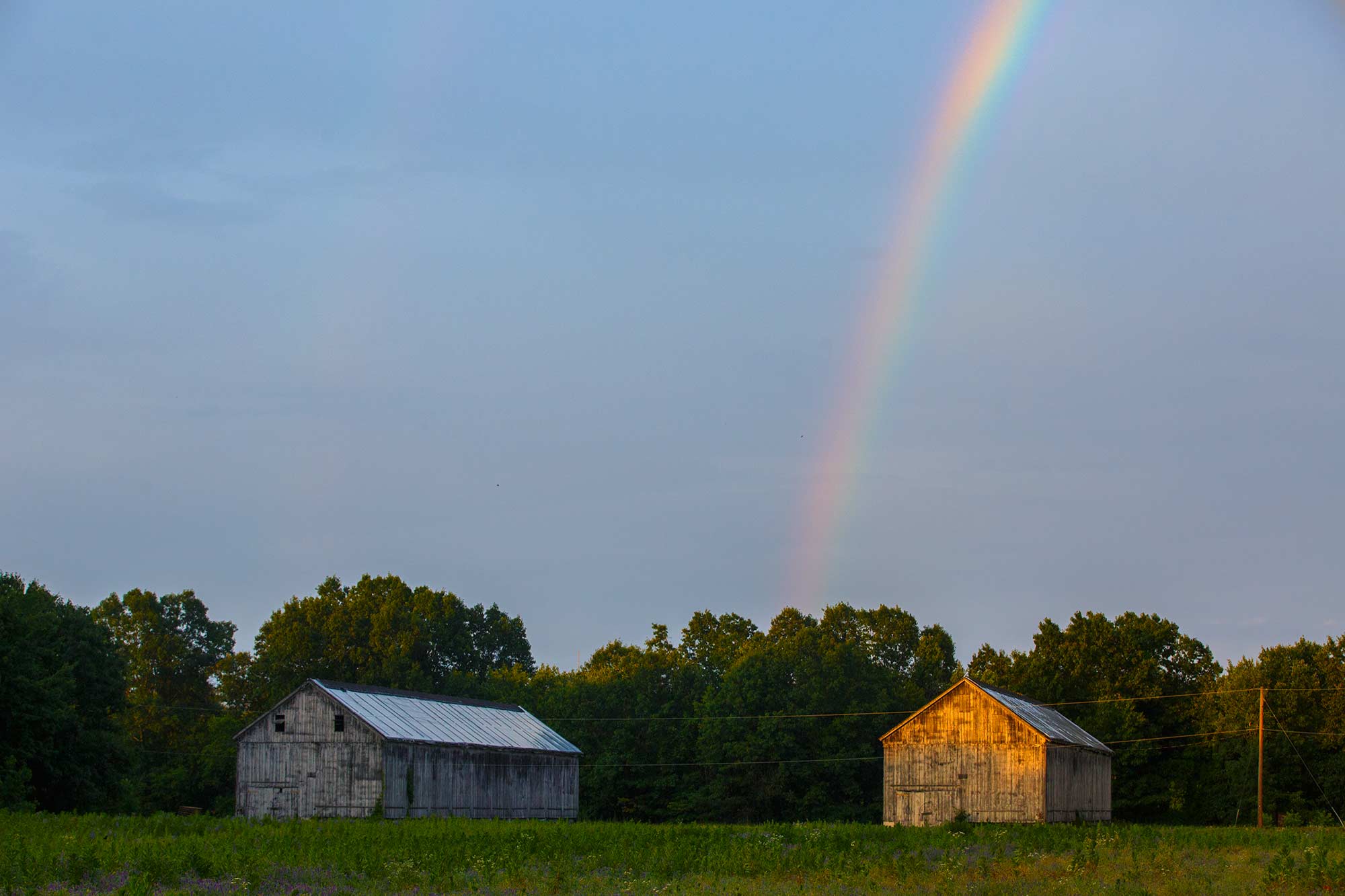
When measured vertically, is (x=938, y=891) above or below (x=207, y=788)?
above

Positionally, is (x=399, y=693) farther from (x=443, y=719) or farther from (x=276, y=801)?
(x=276, y=801)

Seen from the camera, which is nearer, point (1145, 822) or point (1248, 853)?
point (1248, 853)

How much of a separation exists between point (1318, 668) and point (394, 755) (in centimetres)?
5103

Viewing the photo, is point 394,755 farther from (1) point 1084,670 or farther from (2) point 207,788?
(1) point 1084,670

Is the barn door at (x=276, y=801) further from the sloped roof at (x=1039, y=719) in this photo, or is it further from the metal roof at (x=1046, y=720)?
the metal roof at (x=1046, y=720)

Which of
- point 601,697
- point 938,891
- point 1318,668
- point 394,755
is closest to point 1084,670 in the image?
point 1318,668

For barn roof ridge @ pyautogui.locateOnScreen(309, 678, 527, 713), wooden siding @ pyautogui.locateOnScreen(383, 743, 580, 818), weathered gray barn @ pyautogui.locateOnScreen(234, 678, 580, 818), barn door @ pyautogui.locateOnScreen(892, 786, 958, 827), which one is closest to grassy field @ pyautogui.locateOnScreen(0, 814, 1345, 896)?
weathered gray barn @ pyautogui.locateOnScreen(234, 678, 580, 818)

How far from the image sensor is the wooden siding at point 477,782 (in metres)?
51.5

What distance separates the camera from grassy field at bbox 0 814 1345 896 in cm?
2273

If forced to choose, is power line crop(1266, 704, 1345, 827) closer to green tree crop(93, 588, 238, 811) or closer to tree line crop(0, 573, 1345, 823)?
tree line crop(0, 573, 1345, 823)

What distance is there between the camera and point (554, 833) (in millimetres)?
36938

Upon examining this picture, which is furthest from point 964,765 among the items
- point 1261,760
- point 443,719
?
point 443,719

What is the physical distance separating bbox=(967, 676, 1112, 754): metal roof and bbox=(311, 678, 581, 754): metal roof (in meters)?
20.4

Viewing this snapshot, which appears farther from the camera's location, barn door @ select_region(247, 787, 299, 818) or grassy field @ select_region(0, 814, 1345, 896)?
barn door @ select_region(247, 787, 299, 818)
